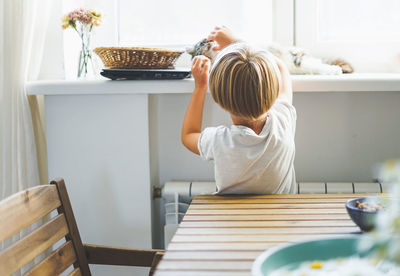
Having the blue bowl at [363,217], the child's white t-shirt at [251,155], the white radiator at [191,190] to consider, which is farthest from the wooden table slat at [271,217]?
the white radiator at [191,190]

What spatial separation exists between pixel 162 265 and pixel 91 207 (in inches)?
35.1

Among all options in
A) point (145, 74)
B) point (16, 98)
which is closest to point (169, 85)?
point (145, 74)

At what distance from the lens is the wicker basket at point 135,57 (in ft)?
5.19

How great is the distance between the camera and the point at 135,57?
5.24ft

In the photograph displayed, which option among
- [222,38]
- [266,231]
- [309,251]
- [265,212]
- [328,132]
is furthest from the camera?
[328,132]

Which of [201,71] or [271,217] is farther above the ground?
[201,71]

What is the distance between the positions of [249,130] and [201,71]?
29 cm

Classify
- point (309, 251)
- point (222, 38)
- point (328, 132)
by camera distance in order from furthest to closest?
point (328, 132) < point (222, 38) < point (309, 251)

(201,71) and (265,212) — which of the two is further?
(201,71)

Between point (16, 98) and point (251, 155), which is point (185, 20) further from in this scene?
point (251, 155)

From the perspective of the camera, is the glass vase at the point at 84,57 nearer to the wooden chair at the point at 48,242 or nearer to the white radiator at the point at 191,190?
the white radiator at the point at 191,190

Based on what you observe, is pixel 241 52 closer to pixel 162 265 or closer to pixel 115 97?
pixel 115 97

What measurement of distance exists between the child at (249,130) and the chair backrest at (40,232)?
1.28ft

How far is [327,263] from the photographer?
0.87m
